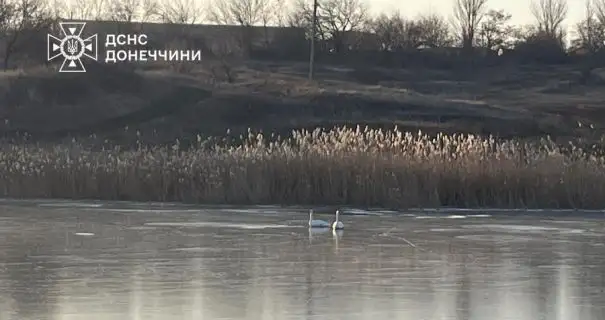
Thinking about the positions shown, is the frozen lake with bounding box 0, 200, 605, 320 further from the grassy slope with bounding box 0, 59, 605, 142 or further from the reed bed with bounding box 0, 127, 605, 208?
the grassy slope with bounding box 0, 59, 605, 142

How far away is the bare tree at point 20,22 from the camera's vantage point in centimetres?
7420

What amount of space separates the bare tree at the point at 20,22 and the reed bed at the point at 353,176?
165 feet

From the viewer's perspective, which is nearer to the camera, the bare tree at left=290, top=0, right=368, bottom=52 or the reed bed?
the reed bed

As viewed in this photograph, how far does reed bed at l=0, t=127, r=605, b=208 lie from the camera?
76.9 feet

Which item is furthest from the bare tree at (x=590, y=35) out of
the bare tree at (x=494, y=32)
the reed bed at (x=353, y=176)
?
the reed bed at (x=353, y=176)

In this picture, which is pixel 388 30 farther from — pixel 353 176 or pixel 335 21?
pixel 353 176

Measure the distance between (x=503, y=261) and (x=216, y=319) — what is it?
196 inches

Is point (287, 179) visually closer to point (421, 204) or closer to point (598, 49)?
point (421, 204)

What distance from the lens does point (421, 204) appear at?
23.3m

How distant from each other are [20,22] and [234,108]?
695 inches

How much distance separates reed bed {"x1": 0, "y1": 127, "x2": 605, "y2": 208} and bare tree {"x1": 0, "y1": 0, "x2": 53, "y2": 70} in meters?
50.4

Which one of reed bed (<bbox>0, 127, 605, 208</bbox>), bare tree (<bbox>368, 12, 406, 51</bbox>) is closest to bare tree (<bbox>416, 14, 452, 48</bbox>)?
bare tree (<bbox>368, 12, 406, 51</bbox>)

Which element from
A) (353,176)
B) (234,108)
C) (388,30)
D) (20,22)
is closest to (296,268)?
(353,176)

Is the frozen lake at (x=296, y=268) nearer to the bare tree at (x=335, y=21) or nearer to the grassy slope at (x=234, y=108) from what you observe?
the grassy slope at (x=234, y=108)
